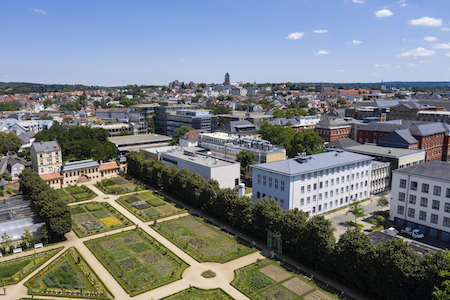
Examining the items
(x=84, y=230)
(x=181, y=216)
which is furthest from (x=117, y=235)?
(x=181, y=216)

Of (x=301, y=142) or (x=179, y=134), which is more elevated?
(x=301, y=142)

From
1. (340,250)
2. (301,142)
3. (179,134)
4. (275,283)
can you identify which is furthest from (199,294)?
(179,134)

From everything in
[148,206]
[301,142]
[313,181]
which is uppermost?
[301,142]

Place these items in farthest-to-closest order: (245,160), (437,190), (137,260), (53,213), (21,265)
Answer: (245,160) → (437,190) → (53,213) → (137,260) → (21,265)

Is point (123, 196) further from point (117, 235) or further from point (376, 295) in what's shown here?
point (376, 295)

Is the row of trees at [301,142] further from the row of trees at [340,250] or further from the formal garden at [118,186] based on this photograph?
the formal garden at [118,186]

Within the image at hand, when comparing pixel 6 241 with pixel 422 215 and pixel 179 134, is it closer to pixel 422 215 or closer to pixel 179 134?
pixel 422 215

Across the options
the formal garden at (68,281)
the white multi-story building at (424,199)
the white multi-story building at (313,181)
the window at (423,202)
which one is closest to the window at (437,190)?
the white multi-story building at (424,199)
